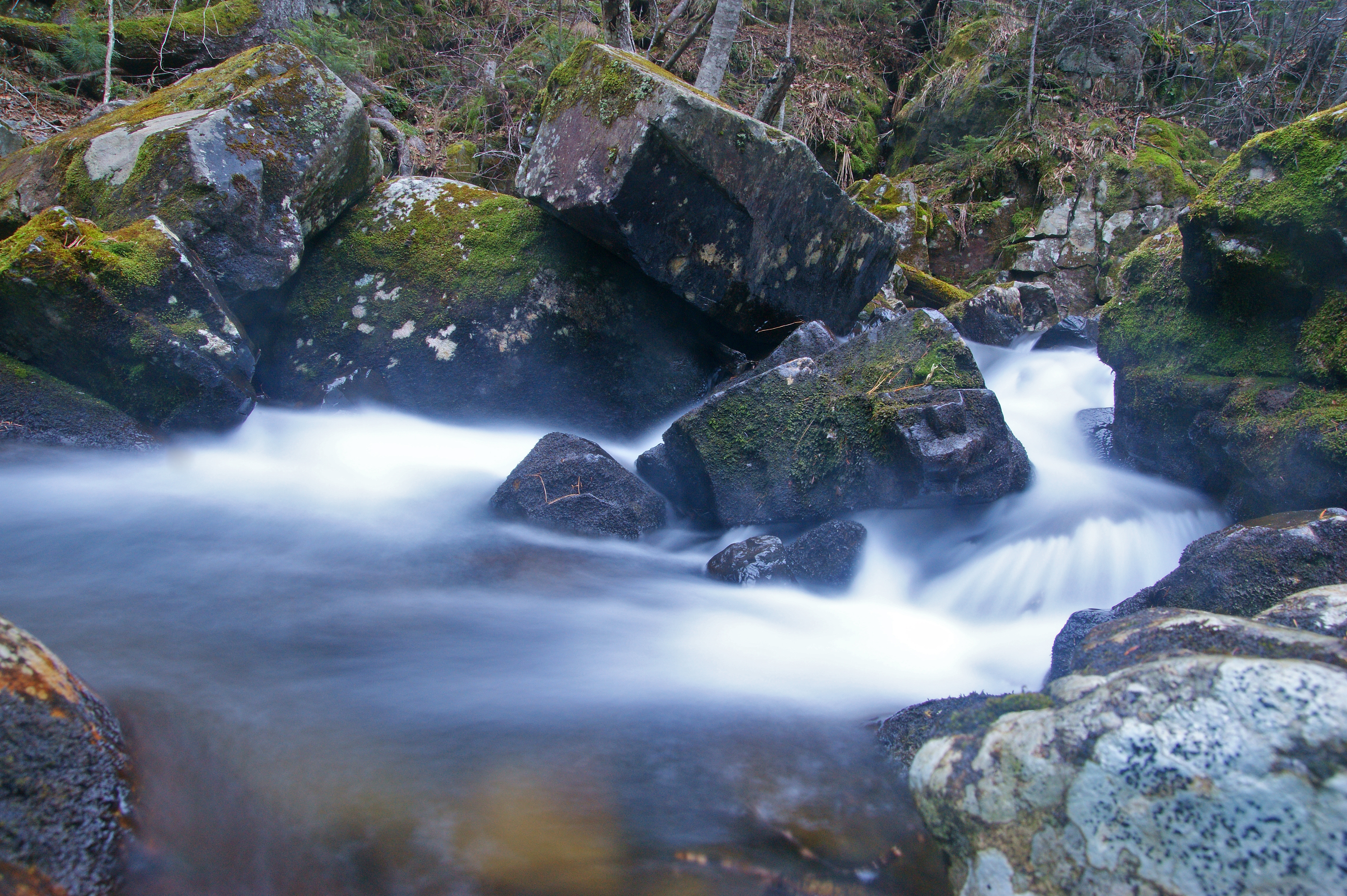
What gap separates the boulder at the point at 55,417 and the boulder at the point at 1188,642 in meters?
4.78

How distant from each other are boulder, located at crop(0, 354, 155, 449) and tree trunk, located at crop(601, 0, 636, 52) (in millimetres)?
6262

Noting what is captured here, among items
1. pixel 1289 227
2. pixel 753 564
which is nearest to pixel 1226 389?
pixel 1289 227

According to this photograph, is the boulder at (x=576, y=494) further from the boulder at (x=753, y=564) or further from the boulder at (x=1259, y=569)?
the boulder at (x=1259, y=569)

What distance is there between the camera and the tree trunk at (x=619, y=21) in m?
8.10

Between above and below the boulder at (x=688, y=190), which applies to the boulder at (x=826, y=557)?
below

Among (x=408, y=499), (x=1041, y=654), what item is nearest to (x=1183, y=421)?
(x=1041, y=654)

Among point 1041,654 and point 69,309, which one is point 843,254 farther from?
point 69,309

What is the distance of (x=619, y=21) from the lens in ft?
27.2

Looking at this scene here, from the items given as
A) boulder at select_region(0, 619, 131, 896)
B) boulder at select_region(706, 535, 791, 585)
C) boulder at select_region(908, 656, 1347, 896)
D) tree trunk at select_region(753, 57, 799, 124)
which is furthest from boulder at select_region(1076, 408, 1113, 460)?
boulder at select_region(0, 619, 131, 896)

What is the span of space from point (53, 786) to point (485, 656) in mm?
1430

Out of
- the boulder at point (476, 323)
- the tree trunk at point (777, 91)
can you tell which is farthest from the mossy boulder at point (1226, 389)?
the tree trunk at point (777, 91)

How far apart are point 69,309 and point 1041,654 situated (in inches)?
210

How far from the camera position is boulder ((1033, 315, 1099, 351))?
7.69m

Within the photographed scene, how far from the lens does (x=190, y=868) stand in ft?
5.22
